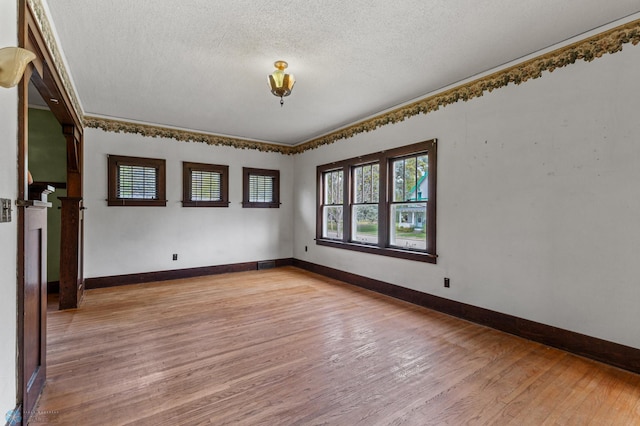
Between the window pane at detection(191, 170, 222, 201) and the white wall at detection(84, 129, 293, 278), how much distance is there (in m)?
0.22

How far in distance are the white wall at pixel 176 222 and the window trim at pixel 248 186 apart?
9 cm

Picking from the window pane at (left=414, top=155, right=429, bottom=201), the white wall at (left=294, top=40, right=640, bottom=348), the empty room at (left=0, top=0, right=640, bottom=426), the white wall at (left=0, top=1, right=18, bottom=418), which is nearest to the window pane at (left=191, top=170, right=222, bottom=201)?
the empty room at (left=0, top=0, right=640, bottom=426)

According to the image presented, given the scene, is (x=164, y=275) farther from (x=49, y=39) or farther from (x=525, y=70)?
(x=525, y=70)

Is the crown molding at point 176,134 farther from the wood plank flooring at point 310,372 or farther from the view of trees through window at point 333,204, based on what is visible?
the wood plank flooring at point 310,372

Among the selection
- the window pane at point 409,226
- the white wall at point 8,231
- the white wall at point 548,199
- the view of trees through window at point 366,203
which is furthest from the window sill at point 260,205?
the white wall at point 8,231

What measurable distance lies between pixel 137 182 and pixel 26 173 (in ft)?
12.6

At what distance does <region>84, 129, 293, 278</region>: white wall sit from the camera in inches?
199

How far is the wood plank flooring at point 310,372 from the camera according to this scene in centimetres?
196

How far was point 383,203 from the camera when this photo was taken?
190 inches

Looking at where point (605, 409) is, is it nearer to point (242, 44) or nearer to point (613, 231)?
point (613, 231)

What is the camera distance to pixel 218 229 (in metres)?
6.16

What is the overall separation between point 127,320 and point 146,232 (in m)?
2.20

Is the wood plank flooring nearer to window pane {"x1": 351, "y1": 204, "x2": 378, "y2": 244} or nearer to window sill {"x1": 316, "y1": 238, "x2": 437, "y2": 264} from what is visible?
window sill {"x1": 316, "y1": 238, "x2": 437, "y2": 264}

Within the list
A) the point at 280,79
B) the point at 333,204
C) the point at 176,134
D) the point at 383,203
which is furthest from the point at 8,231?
the point at 333,204
